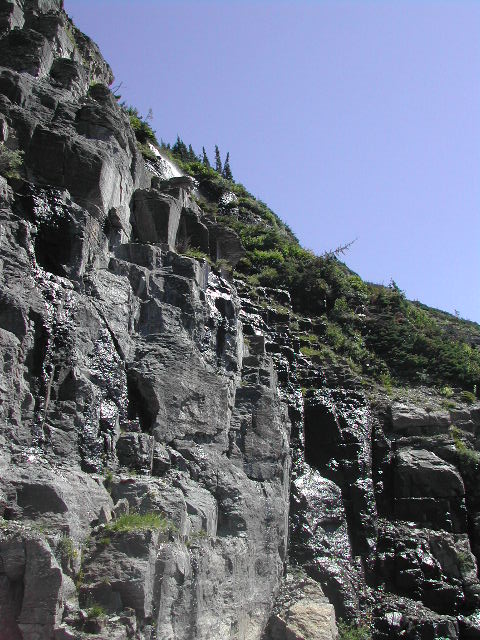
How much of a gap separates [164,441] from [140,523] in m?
2.70

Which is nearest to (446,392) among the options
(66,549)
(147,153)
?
(147,153)

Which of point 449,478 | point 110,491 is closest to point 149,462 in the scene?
point 110,491

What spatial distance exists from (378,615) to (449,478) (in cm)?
467

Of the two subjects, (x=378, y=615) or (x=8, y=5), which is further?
(x=8, y=5)

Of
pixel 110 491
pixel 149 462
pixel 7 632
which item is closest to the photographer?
pixel 7 632

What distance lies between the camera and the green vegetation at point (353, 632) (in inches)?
596

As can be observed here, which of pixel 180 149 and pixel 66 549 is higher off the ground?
pixel 180 149

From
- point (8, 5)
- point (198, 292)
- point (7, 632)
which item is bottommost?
point (7, 632)

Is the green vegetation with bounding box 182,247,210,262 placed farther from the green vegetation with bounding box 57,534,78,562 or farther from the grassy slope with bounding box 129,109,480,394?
the green vegetation with bounding box 57,534,78,562

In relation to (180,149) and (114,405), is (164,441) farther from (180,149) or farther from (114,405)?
(180,149)

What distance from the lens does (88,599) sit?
30.5 ft

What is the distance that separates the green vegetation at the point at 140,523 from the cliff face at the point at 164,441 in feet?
0.13

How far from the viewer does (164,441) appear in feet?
43.2

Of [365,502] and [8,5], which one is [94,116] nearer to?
[8,5]
